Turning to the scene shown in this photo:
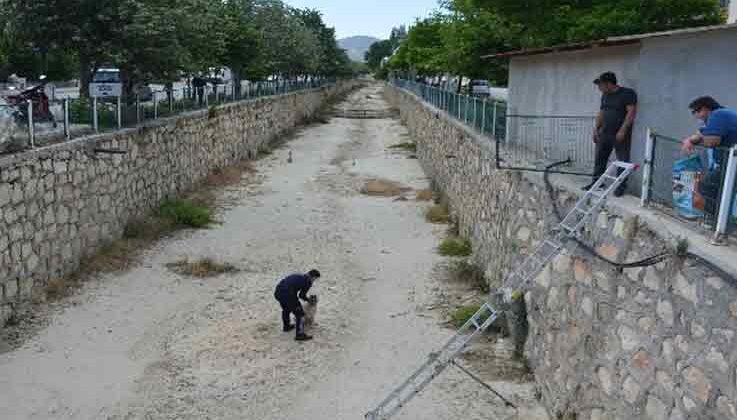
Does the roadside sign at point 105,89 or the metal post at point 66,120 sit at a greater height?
the roadside sign at point 105,89

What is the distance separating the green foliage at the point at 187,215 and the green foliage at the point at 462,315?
25.3ft

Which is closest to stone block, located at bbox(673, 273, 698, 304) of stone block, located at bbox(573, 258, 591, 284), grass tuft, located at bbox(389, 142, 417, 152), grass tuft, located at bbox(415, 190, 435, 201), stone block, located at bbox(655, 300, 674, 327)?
stone block, located at bbox(655, 300, 674, 327)

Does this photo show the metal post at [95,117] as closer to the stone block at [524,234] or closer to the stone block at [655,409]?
the stone block at [524,234]

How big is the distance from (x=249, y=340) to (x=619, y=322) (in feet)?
17.4

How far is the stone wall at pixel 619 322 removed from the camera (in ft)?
15.9

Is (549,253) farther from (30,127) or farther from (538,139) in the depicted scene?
(30,127)

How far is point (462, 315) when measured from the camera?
34.9ft

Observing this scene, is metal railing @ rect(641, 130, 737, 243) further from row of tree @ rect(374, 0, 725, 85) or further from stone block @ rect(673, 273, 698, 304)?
row of tree @ rect(374, 0, 725, 85)

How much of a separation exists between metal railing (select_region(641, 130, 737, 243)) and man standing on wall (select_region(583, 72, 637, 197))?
4.50 feet

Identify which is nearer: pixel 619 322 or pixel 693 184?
pixel 693 184

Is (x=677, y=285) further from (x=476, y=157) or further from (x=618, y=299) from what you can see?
(x=476, y=157)

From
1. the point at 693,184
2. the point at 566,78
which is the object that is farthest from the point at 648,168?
the point at 566,78

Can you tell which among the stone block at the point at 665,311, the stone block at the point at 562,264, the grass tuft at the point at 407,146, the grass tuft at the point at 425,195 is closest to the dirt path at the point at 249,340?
the stone block at the point at 562,264

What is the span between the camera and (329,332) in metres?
10.3
